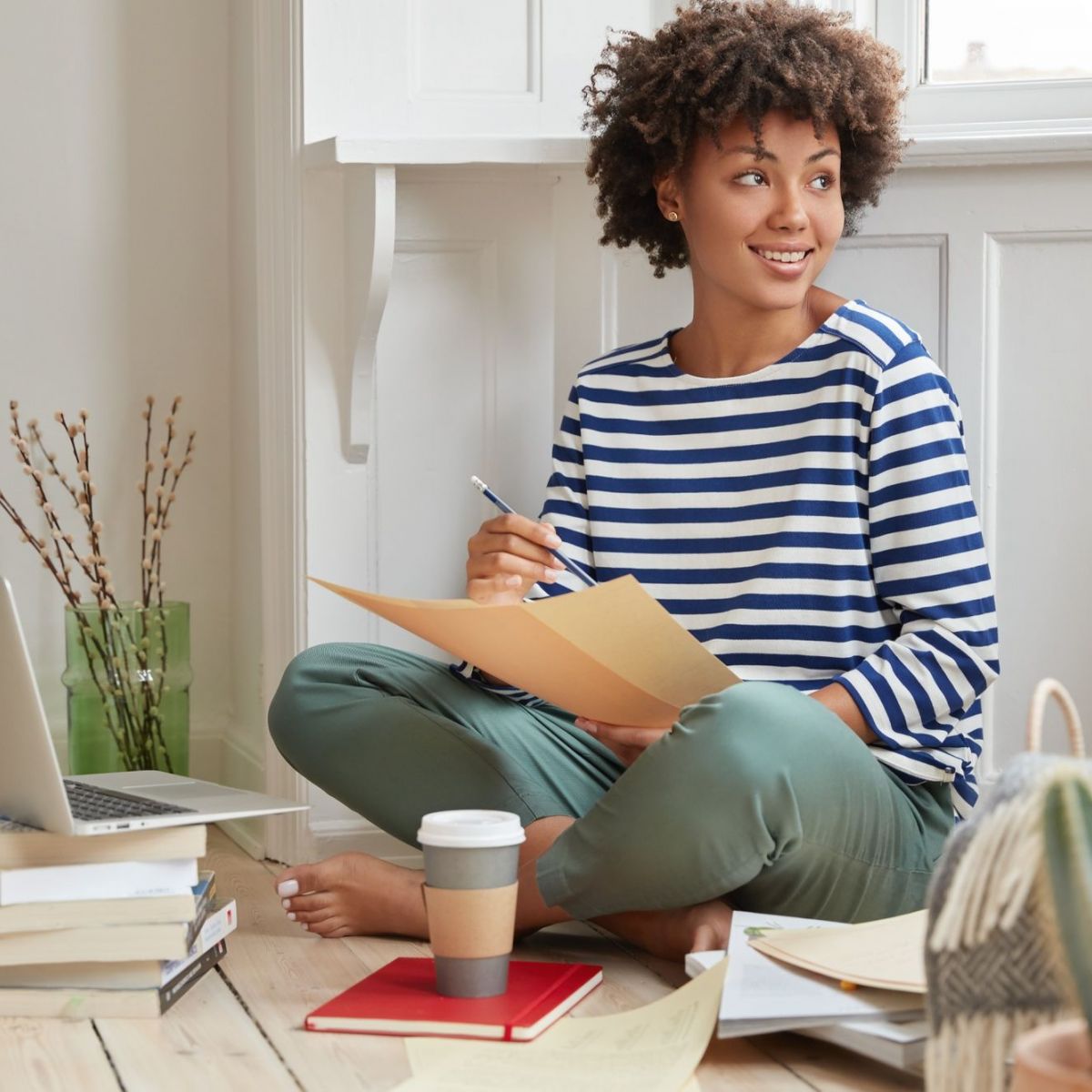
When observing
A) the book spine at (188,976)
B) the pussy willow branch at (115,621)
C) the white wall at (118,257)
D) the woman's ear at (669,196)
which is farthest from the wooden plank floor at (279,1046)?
the white wall at (118,257)

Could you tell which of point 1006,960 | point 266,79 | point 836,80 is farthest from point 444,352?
point 1006,960

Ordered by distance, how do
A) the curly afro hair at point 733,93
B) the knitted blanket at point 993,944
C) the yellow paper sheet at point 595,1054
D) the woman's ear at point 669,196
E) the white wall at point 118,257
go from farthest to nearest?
the white wall at point 118,257
the woman's ear at point 669,196
the curly afro hair at point 733,93
the yellow paper sheet at point 595,1054
the knitted blanket at point 993,944

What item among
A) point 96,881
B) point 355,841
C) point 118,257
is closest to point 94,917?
point 96,881

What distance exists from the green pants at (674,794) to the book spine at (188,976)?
242mm

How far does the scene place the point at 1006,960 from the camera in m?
0.78

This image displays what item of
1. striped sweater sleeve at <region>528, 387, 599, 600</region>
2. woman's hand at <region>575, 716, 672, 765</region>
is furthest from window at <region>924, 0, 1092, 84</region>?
woman's hand at <region>575, 716, 672, 765</region>

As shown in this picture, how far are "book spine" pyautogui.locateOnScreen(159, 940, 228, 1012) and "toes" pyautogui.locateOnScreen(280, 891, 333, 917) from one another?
0.08m

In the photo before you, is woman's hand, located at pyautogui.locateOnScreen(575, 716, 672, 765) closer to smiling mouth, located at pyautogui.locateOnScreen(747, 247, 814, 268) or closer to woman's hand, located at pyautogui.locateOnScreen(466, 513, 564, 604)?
woman's hand, located at pyautogui.locateOnScreen(466, 513, 564, 604)

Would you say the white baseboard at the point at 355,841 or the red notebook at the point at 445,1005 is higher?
the red notebook at the point at 445,1005

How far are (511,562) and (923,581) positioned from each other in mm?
378

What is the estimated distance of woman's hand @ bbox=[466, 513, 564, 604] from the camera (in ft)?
4.89

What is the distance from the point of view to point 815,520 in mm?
1502

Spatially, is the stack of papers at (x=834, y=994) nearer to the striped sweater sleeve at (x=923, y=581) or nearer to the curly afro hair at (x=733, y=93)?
the striped sweater sleeve at (x=923, y=581)

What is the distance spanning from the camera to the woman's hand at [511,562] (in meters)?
1.49
